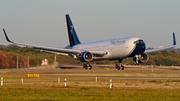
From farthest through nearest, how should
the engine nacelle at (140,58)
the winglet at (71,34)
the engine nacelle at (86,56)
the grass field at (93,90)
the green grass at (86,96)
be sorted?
the winglet at (71,34) < the engine nacelle at (86,56) < the engine nacelle at (140,58) < the grass field at (93,90) < the green grass at (86,96)

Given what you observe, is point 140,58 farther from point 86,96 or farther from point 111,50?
point 86,96

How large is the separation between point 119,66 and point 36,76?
13.1 meters

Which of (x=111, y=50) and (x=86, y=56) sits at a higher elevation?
(x=111, y=50)

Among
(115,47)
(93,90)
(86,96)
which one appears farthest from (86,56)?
(86,96)

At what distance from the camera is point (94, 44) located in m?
78.1

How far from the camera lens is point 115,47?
236 ft

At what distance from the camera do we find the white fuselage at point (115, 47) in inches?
2756

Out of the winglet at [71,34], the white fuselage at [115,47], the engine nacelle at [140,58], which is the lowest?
the engine nacelle at [140,58]

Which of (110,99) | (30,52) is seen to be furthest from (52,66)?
(110,99)

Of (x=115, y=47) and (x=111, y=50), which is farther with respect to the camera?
(x=111, y=50)

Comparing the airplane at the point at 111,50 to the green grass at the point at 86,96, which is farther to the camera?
the airplane at the point at 111,50

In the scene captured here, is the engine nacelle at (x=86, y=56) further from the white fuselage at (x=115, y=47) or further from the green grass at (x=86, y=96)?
the green grass at (x=86, y=96)


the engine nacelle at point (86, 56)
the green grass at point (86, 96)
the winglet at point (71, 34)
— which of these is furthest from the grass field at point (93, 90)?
the winglet at point (71, 34)

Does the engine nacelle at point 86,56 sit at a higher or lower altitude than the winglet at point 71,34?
lower
